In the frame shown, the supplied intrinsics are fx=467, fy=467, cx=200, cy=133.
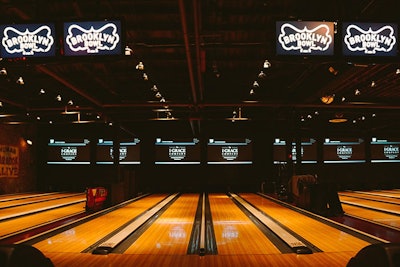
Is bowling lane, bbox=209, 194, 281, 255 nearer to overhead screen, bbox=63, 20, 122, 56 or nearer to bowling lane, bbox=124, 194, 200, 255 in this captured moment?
bowling lane, bbox=124, 194, 200, 255

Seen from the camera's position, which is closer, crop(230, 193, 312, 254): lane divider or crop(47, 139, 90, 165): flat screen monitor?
crop(230, 193, 312, 254): lane divider

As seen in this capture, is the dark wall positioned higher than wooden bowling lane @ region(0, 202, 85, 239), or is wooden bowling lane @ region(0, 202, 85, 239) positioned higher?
the dark wall

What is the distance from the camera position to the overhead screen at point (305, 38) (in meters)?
5.16

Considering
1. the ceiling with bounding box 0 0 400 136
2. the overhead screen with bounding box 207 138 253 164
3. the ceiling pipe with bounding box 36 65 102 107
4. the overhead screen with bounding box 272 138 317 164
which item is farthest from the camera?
the overhead screen with bounding box 272 138 317 164

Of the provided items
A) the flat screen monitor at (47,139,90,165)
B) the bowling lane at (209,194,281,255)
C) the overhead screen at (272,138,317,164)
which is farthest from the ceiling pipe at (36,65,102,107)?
the overhead screen at (272,138,317,164)

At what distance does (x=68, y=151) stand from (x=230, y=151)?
746cm

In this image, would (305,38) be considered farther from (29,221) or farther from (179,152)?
(179,152)

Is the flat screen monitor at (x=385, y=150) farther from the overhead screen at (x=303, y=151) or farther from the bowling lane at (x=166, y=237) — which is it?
the bowling lane at (x=166, y=237)

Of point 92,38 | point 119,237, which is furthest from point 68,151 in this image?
point 92,38

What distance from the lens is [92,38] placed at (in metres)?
5.16

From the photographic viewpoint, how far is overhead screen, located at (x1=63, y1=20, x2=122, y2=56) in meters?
5.12

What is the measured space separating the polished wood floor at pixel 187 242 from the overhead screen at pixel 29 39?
7.94 feet

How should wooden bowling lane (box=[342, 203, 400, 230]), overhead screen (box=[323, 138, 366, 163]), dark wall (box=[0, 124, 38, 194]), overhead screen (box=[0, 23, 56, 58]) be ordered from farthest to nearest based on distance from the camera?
overhead screen (box=[323, 138, 366, 163])
dark wall (box=[0, 124, 38, 194])
wooden bowling lane (box=[342, 203, 400, 230])
overhead screen (box=[0, 23, 56, 58])

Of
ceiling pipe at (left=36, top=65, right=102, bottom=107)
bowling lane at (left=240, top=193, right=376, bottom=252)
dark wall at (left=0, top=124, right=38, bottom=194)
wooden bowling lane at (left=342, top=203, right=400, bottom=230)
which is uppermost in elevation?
ceiling pipe at (left=36, top=65, right=102, bottom=107)
